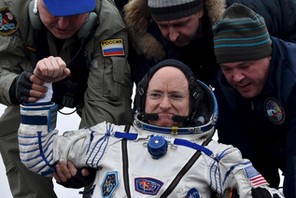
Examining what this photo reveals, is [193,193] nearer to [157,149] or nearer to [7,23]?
[157,149]

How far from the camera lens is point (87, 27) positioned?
3.80 metres

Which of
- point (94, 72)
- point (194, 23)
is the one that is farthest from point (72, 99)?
point (194, 23)

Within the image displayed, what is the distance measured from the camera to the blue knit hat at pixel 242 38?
3504 millimetres

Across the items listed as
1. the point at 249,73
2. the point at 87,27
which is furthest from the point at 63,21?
the point at 249,73

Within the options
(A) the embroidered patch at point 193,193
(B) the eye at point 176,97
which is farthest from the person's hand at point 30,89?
(A) the embroidered patch at point 193,193

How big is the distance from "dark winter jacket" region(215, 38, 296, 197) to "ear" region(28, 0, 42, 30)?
100 centimetres

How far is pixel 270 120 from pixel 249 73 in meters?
0.29

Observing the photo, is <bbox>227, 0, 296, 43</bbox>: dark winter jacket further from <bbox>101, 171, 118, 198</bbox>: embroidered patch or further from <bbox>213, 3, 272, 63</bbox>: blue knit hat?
<bbox>101, 171, 118, 198</bbox>: embroidered patch

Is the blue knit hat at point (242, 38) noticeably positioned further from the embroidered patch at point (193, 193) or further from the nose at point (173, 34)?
the embroidered patch at point (193, 193)

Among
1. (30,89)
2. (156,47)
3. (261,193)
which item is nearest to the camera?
(261,193)

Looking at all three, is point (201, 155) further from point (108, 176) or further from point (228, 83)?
point (228, 83)

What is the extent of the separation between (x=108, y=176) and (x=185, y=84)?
57 cm

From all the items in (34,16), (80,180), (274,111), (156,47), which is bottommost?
(80,180)

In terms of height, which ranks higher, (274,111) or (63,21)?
(63,21)
